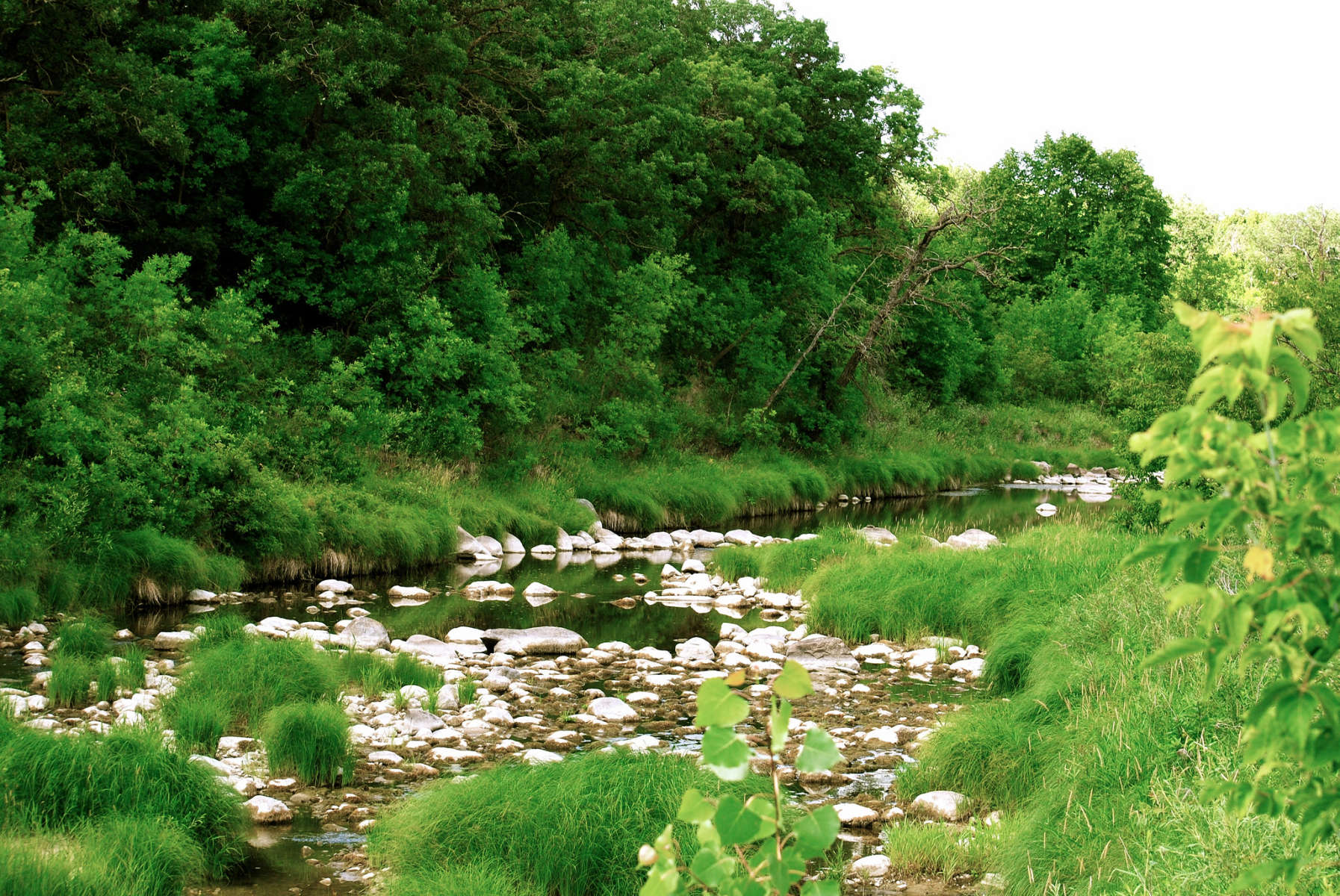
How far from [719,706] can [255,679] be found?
23.1ft

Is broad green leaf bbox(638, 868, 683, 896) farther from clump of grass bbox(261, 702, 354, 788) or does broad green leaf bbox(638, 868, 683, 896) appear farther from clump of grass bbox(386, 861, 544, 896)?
clump of grass bbox(261, 702, 354, 788)

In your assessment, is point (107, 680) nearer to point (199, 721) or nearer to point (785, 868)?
point (199, 721)

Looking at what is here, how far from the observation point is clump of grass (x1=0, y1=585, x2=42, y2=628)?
10.2m

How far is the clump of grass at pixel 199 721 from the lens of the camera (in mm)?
6941

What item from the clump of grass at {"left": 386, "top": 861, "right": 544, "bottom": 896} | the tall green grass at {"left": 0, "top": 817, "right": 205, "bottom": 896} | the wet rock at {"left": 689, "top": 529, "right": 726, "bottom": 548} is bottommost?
the wet rock at {"left": 689, "top": 529, "right": 726, "bottom": 548}

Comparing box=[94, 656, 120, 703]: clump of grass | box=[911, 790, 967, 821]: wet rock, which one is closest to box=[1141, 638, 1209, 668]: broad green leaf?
box=[911, 790, 967, 821]: wet rock

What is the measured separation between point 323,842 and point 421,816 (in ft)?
2.16

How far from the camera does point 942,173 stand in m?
36.3

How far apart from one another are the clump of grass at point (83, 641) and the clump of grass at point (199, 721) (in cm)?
188

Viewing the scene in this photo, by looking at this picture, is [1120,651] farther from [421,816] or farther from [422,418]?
[422,418]

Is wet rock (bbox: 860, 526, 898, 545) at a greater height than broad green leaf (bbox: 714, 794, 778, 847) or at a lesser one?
lesser

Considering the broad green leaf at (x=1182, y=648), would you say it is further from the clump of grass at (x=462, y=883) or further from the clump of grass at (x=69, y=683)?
the clump of grass at (x=69, y=683)

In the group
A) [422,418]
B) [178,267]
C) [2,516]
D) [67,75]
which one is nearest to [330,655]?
[2,516]

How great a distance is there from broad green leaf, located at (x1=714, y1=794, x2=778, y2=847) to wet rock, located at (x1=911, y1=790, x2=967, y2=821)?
14.9ft
